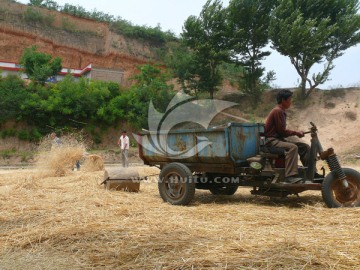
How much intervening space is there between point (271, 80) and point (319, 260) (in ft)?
114

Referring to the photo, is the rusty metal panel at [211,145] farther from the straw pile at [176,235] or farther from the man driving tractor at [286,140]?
the straw pile at [176,235]

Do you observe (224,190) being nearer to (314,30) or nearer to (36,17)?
(314,30)

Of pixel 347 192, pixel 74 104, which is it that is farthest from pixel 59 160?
pixel 74 104

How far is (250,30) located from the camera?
34.5 m

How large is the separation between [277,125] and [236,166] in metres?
0.98

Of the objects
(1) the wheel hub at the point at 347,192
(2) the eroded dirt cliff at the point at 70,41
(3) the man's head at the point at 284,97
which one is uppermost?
(2) the eroded dirt cliff at the point at 70,41

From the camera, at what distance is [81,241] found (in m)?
4.39

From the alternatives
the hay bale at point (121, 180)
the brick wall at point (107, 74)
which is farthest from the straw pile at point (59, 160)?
the brick wall at point (107, 74)

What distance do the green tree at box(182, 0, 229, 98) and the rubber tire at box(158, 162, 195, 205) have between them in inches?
1106

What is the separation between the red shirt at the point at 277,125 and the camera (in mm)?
6547

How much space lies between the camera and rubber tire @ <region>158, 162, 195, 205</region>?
6840 mm

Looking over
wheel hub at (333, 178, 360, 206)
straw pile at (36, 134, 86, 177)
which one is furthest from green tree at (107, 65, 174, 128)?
wheel hub at (333, 178, 360, 206)

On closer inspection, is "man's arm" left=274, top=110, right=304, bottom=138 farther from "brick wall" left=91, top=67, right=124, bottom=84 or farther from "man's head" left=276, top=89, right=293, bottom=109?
"brick wall" left=91, top=67, right=124, bottom=84
